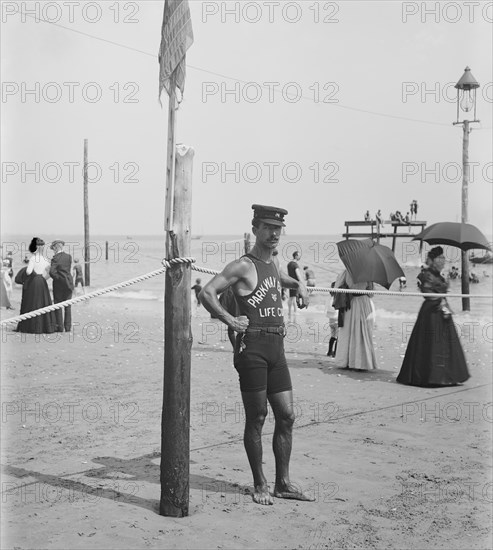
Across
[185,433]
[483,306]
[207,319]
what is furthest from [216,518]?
[483,306]

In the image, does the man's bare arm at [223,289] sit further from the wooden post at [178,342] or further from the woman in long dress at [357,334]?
the woman in long dress at [357,334]

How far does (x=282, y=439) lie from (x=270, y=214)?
5.24 ft

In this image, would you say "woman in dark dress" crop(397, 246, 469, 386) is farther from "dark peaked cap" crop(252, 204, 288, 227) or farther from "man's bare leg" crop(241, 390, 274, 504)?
"man's bare leg" crop(241, 390, 274, 504)

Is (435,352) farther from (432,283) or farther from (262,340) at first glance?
(262,340)

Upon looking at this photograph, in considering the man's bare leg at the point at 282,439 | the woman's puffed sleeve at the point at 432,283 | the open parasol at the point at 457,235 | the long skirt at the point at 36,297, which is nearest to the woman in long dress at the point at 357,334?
the open parasol at the point at 457,235

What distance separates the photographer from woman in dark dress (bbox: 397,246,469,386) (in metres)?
10.2

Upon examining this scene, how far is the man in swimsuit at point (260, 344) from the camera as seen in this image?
5.53 metres

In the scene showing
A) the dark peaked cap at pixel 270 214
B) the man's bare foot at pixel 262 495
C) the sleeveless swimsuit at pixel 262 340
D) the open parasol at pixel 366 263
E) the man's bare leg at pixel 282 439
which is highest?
the dark peaked cap at pixel 270 214

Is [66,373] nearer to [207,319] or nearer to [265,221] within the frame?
[265,221]

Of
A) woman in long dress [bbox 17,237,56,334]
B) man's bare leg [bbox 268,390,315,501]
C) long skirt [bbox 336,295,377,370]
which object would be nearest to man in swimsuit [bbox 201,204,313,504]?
man's bare leg [bbox 268,390,315,501]

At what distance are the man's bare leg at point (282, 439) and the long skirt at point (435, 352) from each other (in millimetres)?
4985

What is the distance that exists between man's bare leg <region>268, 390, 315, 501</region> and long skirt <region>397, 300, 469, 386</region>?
16.4ft

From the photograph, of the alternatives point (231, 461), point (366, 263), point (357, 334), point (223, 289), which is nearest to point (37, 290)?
point (357, 334)

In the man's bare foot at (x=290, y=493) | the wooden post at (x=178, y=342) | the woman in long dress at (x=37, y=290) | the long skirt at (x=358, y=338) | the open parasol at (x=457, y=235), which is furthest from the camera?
the woman in long dress at (x=37, y=290)
